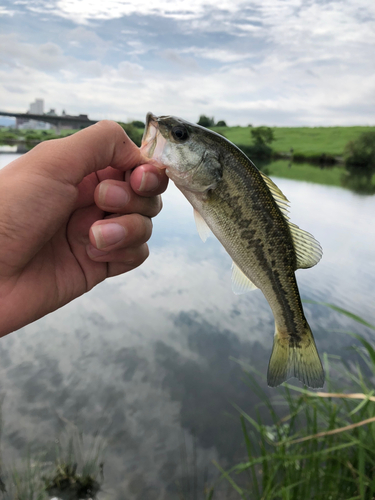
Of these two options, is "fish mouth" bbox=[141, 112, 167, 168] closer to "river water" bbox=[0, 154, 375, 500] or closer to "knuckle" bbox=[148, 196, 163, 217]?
"knuckle" bbox=[148, 196, 163, 217]

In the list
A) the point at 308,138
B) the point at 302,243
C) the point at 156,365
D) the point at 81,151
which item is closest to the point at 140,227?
the point at 81,151

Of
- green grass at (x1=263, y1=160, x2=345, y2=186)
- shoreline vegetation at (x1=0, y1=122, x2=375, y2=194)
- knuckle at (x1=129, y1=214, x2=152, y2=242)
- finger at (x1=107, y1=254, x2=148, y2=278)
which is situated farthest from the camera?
shoreline vegetation at (x1=0, y1=122, x2=375, y2=194)

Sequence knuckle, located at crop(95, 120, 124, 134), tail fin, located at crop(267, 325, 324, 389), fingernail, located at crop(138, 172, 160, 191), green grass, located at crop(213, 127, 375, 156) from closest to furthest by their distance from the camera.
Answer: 1. tail fin, located at crop(267, 325, 324, 389)
2. knuckle, located at crop(95, 120, 124, 134)
3. fingernail, located at crop(138, 172, 160, 191)
4. green grass, located at crop(213, 127, 375, 156)

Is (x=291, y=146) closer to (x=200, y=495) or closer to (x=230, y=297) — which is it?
(x=230, y=297)

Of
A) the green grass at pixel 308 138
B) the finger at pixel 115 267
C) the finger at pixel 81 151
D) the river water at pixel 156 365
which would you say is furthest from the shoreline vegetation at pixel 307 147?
the finger at pixel 81 151

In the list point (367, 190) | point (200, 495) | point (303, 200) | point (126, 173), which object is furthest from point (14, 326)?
point (367, 190)

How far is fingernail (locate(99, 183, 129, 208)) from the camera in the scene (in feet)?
9.65

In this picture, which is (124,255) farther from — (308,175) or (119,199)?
(308,175)

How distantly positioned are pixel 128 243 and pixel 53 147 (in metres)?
1.09

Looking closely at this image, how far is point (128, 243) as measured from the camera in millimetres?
3240

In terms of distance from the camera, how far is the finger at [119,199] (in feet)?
9.67

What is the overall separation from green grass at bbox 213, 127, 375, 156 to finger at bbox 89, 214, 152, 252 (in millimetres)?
84143

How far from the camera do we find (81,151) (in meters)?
2.69

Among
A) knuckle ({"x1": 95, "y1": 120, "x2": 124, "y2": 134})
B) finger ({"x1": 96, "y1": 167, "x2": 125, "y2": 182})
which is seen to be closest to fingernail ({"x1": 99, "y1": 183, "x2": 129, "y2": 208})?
finger ({"x1": 96, "y1": 167, "x2": 125, "y2": 182})
